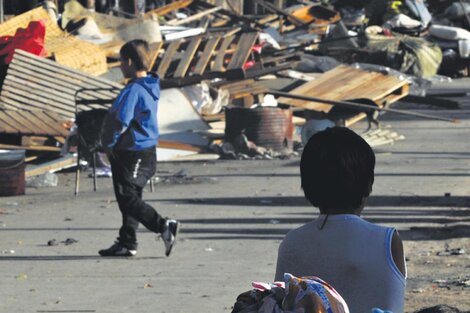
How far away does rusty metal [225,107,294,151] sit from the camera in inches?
747

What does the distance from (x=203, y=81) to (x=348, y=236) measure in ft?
59.7

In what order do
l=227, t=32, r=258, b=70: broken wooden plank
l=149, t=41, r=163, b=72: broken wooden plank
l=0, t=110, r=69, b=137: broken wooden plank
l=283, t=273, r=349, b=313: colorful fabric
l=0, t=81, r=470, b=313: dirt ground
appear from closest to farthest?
l=283, t=273, r=349, b=313: colorful fabric < l=0, t=81, r=470, b=313: dirt ground < l=0, t=110, r=69, b=137: broken wooden plank < l=227, t=32, r=258, b=70: broken wooden plank < l=149, t=41, r=163, b=72: broken wooden plank

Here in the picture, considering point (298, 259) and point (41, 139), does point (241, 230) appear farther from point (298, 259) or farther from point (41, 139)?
point (298, 259)

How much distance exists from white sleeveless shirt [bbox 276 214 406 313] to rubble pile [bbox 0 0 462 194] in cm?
1182

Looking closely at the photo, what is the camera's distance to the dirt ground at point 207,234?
902cm

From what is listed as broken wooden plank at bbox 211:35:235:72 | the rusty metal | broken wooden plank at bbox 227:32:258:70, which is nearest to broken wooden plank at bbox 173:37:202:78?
broken wooden plank at bbox 211:35:235:72

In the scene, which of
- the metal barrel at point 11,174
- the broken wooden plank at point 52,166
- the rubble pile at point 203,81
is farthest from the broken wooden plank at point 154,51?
the metal barrel at point 11,174

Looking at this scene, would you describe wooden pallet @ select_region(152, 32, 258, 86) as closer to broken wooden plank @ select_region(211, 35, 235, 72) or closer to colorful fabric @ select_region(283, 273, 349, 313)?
broken wooden plank @ select_region(211, 35, 235, 72)

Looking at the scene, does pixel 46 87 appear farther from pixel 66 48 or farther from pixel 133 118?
pixel 133 118

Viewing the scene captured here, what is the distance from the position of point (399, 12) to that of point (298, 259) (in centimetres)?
3737

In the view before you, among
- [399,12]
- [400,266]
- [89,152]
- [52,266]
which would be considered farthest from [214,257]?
[399,12]

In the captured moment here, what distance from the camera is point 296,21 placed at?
38.7 meters

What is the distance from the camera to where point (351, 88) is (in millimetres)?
22875


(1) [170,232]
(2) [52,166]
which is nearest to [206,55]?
(2) [52,166]
